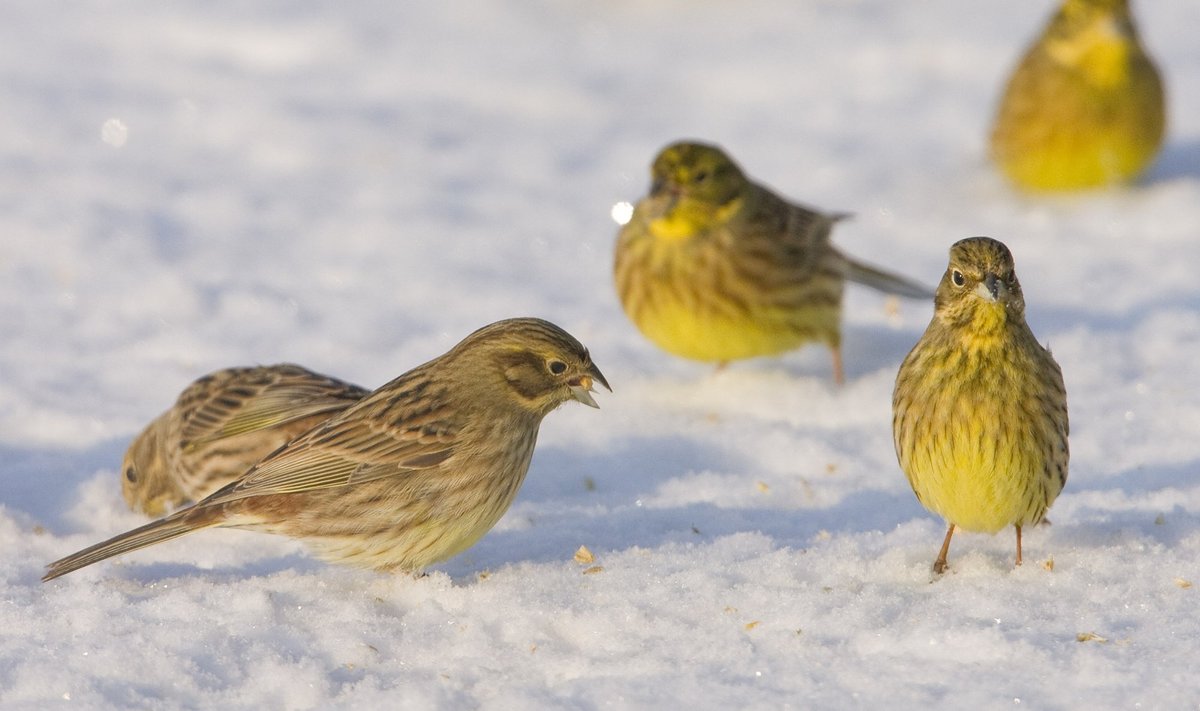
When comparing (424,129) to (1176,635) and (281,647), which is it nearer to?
(281,647)

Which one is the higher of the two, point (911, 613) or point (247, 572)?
point (247, 572)

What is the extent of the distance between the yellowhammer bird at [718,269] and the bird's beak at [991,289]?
248 cm

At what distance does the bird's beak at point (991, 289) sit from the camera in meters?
4.75

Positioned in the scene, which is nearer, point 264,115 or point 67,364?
point 67,364

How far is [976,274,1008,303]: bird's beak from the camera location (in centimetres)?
475

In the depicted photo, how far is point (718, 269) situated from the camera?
7250 mm

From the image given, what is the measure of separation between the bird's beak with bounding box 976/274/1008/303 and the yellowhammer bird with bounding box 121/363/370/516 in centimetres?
242

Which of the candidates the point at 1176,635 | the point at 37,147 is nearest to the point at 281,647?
the point at 1176,635

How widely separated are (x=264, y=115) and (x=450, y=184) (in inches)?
62.0

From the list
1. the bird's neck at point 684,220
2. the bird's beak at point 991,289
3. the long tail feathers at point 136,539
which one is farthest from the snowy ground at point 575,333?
the bird's beak at point 991,289

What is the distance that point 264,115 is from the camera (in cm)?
1038

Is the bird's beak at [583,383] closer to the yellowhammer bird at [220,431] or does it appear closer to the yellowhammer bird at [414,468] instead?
the yellowhammer bird at [414,468]

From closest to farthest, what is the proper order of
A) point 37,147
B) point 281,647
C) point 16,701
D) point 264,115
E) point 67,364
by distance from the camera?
point 16,701 → point 281,647 → point 67,364 → point 37,147 → point 264,115

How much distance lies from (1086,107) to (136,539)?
6.57 meters
